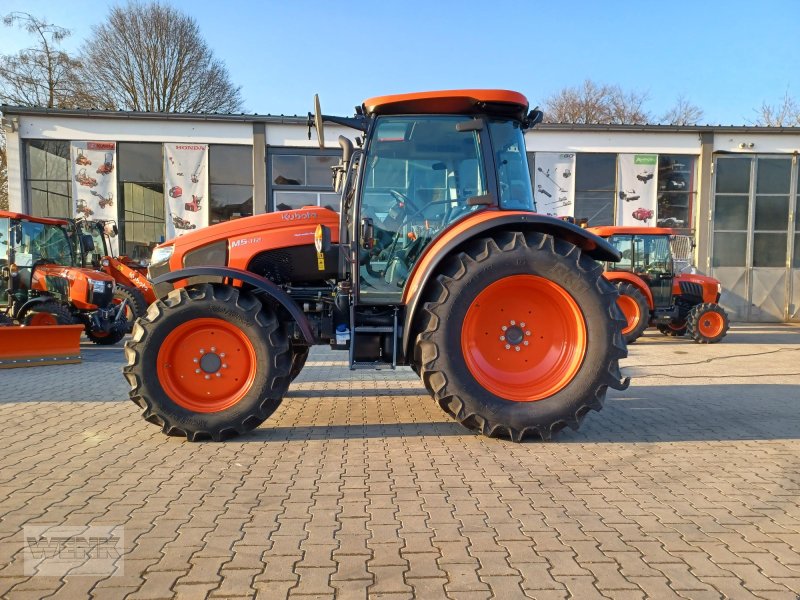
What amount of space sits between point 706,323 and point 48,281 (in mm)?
12863

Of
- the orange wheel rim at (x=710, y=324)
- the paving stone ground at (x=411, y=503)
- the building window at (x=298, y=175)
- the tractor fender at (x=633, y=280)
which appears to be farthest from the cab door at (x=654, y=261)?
the building window at (x=298, y=175)

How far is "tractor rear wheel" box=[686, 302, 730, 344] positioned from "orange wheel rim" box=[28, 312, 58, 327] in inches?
480

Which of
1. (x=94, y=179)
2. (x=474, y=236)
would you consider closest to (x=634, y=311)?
(x=474, y=236)

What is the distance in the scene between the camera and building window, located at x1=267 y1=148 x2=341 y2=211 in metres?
14.8

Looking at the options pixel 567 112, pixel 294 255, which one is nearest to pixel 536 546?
pixel 294 255

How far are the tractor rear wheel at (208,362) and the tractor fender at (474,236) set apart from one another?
1.01m

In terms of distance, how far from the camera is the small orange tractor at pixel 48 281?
8984 millimetres

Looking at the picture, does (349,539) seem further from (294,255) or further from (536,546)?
(294,255)

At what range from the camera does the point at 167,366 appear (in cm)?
383

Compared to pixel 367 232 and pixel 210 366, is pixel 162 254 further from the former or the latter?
pixel 367 232

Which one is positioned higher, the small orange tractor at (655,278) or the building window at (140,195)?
the building window at (140,195)

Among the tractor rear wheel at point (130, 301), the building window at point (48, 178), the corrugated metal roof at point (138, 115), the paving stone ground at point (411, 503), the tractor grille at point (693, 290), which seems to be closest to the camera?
the paving stone ground at point (411, 503)

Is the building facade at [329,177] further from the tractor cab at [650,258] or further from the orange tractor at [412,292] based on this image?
the orange tractor at [412,292]

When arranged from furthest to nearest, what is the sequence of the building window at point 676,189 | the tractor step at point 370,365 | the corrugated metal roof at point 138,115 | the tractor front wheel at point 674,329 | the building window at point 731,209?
the building window at point 731,209
the building window at point 676,189
the corrugated metal roof at point 138,115
the tractor front wheel at point 674,329
the tractor step at point 370,365
